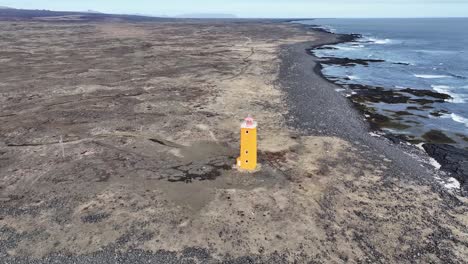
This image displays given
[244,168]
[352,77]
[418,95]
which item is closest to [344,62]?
[352,77]

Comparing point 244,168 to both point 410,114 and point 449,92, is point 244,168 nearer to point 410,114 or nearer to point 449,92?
point 410,114

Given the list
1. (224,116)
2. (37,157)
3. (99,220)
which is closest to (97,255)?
(99,220)

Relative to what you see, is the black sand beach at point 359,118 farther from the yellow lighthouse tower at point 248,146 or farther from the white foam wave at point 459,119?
the yellow lighthouse tower at point 248,146

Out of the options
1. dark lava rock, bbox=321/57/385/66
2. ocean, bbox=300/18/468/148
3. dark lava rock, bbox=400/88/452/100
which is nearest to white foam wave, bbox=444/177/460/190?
ocean, bbox=300/18/468/148

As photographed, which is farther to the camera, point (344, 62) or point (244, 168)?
point (344, 62)

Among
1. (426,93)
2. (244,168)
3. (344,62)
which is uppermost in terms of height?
(344,62)

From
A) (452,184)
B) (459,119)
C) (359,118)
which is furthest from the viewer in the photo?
(459,119)

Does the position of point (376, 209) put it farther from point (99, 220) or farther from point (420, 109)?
point (420, 109)
